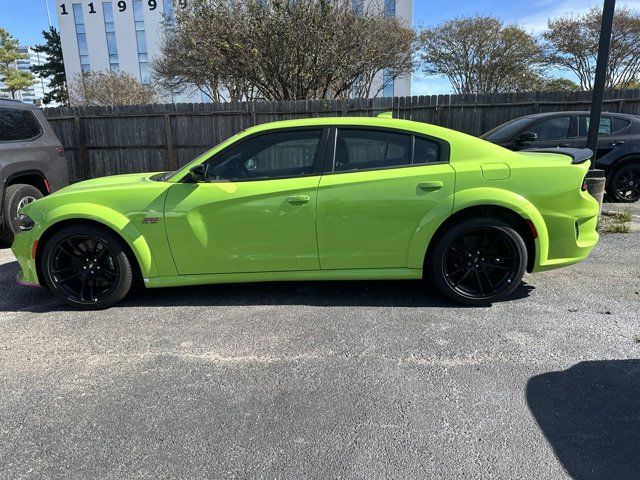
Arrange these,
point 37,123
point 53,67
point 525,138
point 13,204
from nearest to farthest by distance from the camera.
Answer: point 13,204 < point 37,123 < point 525,138 < point 53,67

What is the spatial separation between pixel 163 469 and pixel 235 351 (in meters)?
1.15

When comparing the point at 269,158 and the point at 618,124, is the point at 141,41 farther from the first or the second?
the point at 269,158

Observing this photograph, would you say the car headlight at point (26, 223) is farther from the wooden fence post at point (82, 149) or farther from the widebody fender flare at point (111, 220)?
the wooden fence post at point (82, 149)

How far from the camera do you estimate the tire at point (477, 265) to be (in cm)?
387

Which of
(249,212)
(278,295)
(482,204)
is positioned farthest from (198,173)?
(482,204)

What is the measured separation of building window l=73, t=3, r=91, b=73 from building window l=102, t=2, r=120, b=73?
2215 mm

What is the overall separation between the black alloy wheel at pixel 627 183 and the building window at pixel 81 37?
166 ft

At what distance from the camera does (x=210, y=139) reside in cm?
1138

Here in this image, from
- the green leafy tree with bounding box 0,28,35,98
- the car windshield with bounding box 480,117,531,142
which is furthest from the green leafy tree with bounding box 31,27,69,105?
the car windshield with bounding box 480,117,531,142

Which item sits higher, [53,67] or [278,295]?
[53,67]

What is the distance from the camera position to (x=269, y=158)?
4039mm

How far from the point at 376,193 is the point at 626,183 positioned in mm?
6502

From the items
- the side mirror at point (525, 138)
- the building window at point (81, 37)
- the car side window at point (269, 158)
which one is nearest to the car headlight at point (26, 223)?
the car side window at point (269, 158)

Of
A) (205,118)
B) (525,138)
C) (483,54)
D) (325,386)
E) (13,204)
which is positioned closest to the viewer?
(325,386)
